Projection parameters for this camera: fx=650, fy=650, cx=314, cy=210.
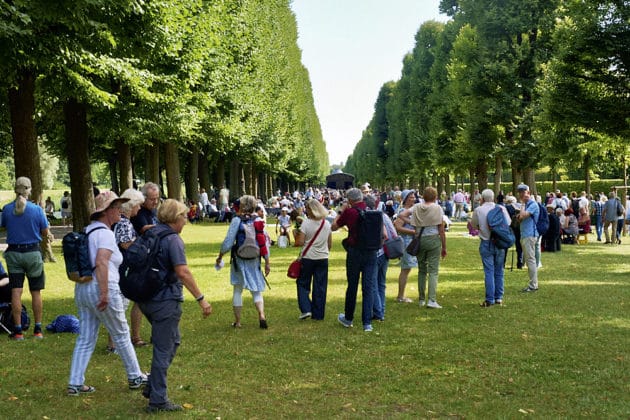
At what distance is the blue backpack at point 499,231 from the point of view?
10.2 m

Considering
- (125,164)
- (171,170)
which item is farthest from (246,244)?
(171,170)

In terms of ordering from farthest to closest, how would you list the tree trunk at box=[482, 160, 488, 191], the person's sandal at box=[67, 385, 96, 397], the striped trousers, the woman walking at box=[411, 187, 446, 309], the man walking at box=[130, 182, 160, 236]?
the tree trunk at box=[482, 160, 488, 191] → the woman walking at box=[411, 187, 446, 309] → the man walking at box=[130, 182, 160, 236] → the person's sandal at box=[67, 385, 96, 397] → the striped trousers

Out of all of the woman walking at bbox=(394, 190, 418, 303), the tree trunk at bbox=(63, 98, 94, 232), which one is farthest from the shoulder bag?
the tree trunk at bbox=(63, 98, 94, 232)

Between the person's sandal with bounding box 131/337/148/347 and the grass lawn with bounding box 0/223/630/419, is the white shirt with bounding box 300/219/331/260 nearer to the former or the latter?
the grass lawn with bounding box 0/223/630/419

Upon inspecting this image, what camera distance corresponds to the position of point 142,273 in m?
5.18

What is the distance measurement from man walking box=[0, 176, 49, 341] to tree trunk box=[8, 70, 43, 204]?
7230 millimetres

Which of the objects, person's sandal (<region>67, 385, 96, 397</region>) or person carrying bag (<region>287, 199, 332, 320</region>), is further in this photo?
person carrying bag (<region>287, 199, 332, 320</region>)

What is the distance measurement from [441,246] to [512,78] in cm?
1904

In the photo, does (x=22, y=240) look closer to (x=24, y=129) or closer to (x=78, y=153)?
(x=24, y=129)

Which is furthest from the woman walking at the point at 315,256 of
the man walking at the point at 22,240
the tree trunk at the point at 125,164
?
the tree trunk at the point at 125,164

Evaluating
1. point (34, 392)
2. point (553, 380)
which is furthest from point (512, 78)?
point (34, 392)

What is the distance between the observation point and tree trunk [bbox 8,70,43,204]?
48.1 feet

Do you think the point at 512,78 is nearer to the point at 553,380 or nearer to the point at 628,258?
the point at 628,258

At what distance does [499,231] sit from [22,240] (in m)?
6.81
